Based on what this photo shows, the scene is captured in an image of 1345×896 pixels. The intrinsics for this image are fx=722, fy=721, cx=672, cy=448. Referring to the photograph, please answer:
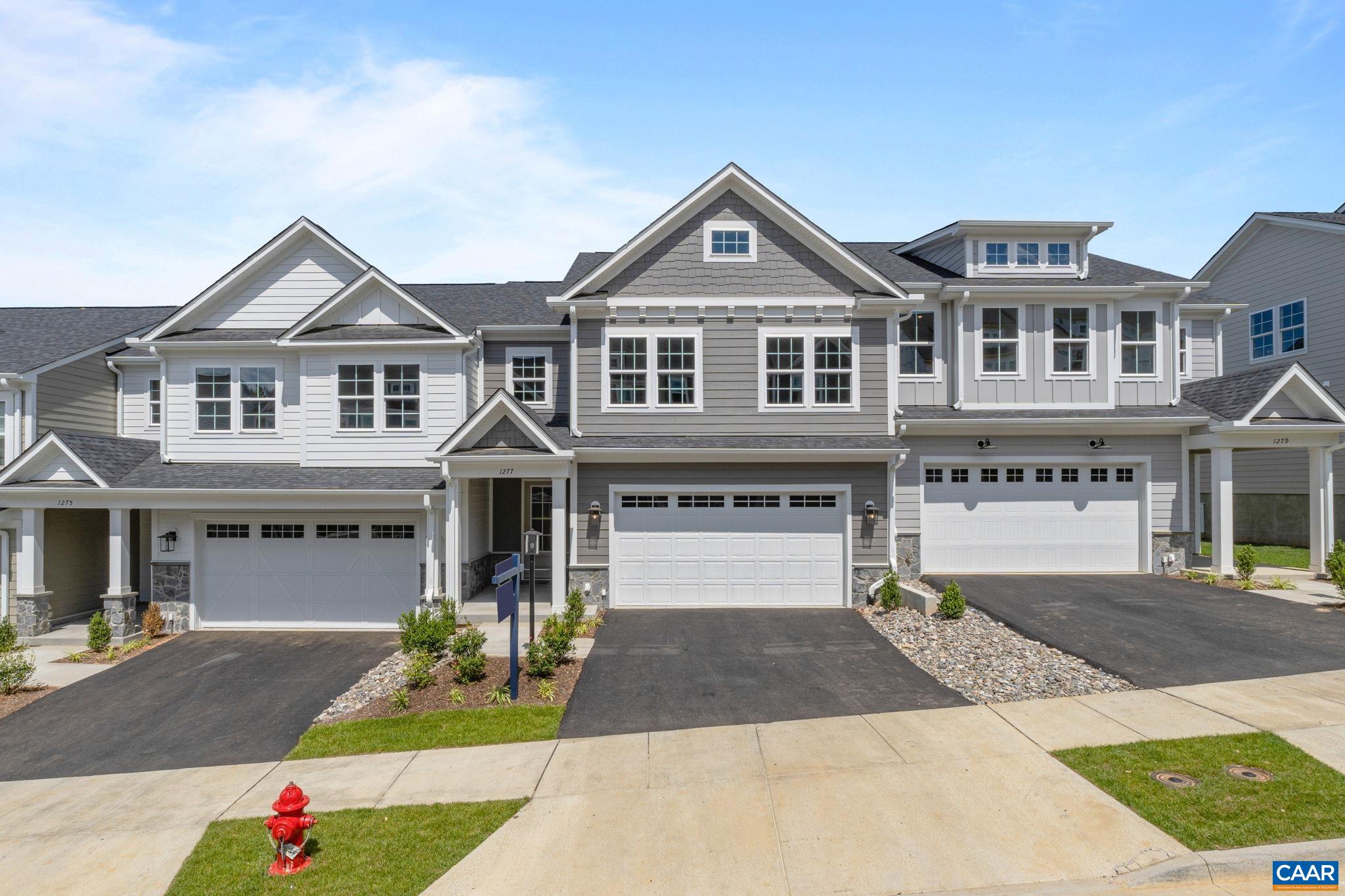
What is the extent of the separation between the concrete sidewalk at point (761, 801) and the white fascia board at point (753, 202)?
977cm

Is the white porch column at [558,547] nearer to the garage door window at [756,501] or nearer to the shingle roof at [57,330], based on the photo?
the garage door window at [756,501]

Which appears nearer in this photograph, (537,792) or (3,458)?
(537,792)

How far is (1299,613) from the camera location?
43.6 feet

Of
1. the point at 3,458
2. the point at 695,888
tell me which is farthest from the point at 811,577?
the point at 3,458

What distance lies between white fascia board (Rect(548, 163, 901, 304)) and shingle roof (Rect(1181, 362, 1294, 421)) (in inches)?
332

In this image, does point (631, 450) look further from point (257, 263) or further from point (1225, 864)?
point (1225, 864)

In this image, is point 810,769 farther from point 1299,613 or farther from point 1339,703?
point 1299,613

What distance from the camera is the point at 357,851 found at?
6.34 metres

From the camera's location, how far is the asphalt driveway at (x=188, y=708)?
9111 millimetres

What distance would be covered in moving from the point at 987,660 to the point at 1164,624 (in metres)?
4.00

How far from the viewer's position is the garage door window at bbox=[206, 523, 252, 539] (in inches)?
631

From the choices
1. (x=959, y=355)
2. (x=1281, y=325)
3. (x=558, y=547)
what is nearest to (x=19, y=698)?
(x=558, y=547)

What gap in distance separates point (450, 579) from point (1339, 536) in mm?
24559

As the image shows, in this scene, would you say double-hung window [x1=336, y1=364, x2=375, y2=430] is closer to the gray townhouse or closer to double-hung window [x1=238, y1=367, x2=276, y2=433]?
double-hung window [x1=238, y1=367, x2=276, y2=433]
